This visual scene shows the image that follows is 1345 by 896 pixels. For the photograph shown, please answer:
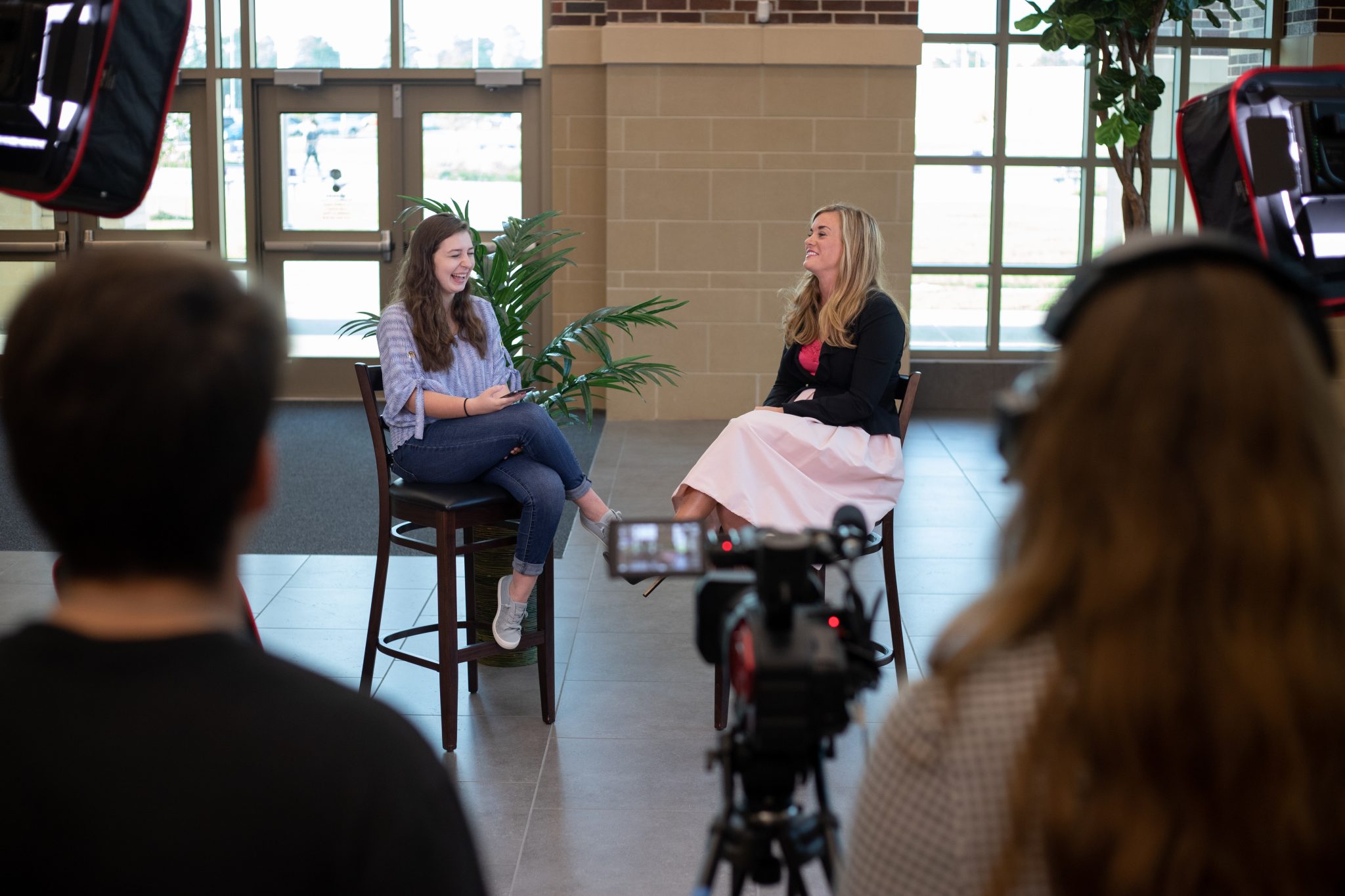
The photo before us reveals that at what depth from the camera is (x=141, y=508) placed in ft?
2.54

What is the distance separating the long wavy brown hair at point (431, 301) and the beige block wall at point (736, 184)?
407 cm

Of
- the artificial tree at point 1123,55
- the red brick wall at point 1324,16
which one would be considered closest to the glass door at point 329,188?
the artificial tree at point 1123,55

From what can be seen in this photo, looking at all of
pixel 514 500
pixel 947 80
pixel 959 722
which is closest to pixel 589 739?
pixel 514 500

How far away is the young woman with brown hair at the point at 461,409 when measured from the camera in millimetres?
3131

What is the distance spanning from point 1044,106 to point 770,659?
7.87 meters

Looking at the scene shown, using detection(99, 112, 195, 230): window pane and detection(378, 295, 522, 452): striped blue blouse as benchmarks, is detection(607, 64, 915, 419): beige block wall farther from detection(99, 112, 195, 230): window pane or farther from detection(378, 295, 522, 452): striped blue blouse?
detection(378, 295, 522, 452): striped blue blouse

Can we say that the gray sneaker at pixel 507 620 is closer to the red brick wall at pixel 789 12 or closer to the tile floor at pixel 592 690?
the tile floor at pixel 592 690

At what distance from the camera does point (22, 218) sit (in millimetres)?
8062

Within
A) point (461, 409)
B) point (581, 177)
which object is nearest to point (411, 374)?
point (461, 409)

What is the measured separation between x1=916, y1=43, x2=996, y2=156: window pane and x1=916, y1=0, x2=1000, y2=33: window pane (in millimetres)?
98

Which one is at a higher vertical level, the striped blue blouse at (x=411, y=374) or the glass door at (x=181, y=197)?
the glass door at (x=181, y=197)

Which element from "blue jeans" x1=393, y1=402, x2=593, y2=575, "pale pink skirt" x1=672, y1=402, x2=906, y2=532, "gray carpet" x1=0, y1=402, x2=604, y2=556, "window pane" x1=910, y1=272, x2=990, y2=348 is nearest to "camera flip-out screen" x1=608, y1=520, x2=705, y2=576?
"blue jeans" x1=393, y1=402, x2=593, y2=575

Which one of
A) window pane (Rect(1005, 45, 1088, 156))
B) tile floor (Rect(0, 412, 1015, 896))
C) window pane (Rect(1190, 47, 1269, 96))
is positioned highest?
window pane (Rect(1190, 47, 1269, 96))

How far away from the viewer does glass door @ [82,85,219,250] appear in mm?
7941
